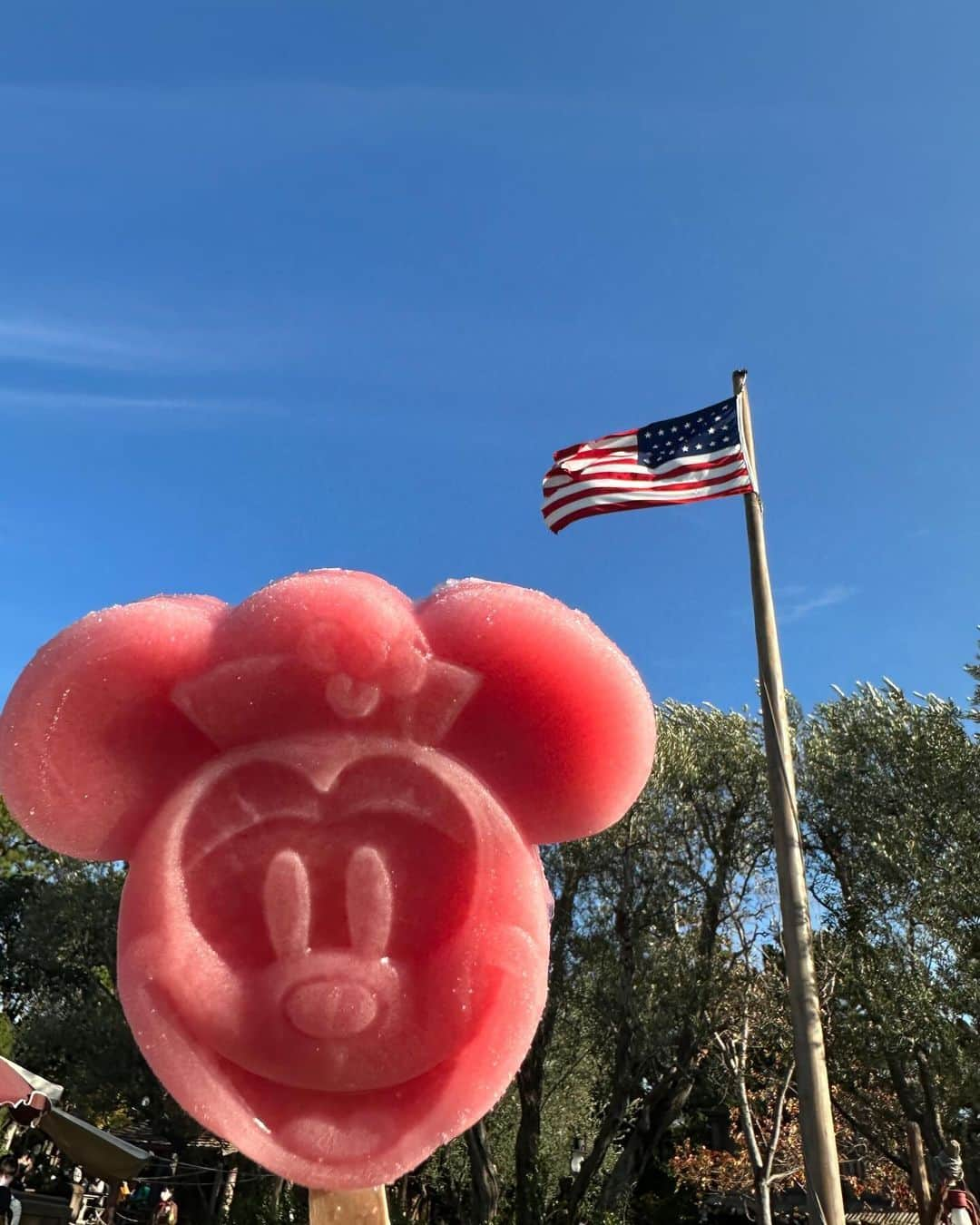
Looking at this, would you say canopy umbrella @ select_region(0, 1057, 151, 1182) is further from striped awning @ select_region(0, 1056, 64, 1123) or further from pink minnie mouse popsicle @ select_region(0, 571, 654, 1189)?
pink minnie mouse popsicle @ select_region(0, 571, 654, 1189)

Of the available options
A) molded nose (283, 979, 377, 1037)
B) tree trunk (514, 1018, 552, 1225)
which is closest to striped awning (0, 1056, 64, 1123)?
molded nose (283, 979, 377, 1037)

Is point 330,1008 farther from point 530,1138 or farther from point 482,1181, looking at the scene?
point 530,1138

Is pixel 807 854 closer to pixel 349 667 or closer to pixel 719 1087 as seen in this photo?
pixel 719 1087

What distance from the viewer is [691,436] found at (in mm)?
8805

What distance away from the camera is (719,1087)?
613 inches

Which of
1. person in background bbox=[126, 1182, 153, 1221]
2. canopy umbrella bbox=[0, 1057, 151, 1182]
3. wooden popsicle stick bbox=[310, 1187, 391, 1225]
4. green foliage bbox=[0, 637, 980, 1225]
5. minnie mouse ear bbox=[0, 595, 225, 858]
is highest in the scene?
green foliage bbox=[0, 637, 980, 1225]

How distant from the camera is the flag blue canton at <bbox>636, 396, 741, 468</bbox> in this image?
343 inches

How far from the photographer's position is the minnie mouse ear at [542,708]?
12.0 feet

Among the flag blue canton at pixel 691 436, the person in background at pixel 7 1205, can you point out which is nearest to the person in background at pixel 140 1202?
the person in background at pixel 7 1205

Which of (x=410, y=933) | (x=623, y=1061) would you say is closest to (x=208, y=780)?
(x=410, y=933)

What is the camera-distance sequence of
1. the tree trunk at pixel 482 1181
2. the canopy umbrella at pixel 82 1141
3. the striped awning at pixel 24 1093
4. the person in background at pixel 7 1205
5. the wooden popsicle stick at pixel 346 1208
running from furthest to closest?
the tree trunk at pixel 482 1181
the person in background at pixel 7 1205
the canopy umbrella at pixel 82 1141
the striped awning at pixel 24 1093
the wooden popsicle stick at pixel 346 1208

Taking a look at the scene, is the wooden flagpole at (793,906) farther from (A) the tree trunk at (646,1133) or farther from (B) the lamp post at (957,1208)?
(A) the tree trunk at (646,1133)

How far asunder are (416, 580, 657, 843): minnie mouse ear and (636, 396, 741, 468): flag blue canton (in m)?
5.29

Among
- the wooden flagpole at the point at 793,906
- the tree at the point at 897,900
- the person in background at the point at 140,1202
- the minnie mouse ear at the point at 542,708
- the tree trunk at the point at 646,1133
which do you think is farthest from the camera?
the person in background at the point at 140,1202
